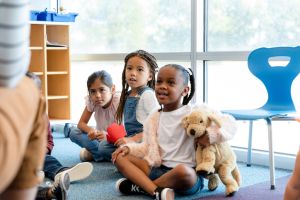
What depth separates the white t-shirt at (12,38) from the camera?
792 mm

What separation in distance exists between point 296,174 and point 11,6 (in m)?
1.02

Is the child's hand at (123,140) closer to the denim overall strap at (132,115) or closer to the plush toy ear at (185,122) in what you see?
the denim overall strap at (132,115)

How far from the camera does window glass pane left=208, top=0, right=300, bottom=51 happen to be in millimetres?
2904

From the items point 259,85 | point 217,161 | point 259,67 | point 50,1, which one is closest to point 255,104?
point 259,85

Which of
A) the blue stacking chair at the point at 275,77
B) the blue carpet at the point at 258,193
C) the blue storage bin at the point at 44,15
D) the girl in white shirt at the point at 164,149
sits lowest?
the blue carpet at the point at 258,193

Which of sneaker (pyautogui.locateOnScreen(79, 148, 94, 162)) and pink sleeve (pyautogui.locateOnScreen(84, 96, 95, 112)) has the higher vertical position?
pink sleeve (pyautogui.locateOnScreen(84, 96, 95, 112))

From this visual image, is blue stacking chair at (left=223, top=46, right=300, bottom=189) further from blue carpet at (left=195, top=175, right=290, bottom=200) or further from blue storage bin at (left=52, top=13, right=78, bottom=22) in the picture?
blue storage bin at (left=52, top=13, right=78, bottom=22)

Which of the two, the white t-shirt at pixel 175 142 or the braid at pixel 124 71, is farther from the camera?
the braid at pixel 124 71

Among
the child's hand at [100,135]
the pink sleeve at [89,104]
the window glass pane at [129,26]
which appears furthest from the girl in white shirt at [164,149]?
the window glass pane at [129,26]

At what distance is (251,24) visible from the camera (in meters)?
3.10

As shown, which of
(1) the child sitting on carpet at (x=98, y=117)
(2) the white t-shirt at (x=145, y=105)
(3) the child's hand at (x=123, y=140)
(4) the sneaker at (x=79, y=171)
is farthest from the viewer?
(1) the child sitting on carpet at (x=98, y=117)

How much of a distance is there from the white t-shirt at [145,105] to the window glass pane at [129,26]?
89cm

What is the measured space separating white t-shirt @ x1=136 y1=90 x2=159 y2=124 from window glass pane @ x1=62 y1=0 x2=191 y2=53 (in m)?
0.89

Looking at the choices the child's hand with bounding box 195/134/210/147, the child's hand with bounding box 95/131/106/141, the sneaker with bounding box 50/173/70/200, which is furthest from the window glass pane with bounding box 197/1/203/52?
the sneaker with bounding box 50/173/70/200
